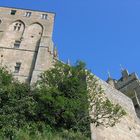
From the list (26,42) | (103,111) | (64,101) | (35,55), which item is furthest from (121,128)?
(26,42)

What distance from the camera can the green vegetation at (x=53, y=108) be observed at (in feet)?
50.7

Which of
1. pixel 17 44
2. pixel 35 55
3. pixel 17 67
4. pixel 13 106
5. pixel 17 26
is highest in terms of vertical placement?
pixel 17 26

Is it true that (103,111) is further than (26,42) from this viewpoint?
No

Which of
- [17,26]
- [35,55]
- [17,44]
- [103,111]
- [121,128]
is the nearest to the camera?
[103,111]

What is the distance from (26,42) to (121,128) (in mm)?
12039

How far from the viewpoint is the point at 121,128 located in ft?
63.8

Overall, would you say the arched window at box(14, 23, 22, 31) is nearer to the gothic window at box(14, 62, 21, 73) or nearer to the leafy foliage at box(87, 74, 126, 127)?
the gothic window at box(14, 62, 21, 73)

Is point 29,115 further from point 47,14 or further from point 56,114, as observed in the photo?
point 47,14

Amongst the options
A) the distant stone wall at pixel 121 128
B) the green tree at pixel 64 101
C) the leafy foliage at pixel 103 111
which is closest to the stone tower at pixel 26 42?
the green tree at pixel 64 101

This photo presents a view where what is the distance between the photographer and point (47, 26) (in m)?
29.3

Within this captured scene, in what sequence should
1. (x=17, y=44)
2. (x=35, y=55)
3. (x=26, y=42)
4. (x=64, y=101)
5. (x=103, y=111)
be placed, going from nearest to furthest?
(x=64, y=101) < (x=103, y=111) < (x=35, y=55) < (x=17, y=44) < (x=26, y=42)

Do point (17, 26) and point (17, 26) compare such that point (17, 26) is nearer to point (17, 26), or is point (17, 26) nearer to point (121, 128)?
point (17, 26)

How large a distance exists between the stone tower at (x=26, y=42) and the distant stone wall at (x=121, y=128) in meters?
5.63

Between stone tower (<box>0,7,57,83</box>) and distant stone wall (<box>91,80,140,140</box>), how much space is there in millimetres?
5635
